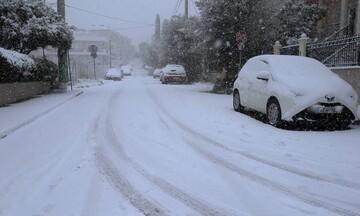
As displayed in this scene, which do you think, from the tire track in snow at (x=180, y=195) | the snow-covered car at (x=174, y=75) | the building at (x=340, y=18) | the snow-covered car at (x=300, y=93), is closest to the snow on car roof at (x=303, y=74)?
the snow-covered car at (x=300, y=93)

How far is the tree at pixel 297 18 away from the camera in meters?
20.7

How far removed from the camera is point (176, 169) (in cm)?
496

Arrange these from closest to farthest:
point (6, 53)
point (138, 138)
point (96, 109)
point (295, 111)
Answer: point (138, 138) → point (295, 111) → point (96, 109) → point (6, 53)

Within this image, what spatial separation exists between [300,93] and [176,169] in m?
3.89

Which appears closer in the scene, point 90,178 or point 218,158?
point 90,178

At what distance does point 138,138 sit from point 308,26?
17726mm

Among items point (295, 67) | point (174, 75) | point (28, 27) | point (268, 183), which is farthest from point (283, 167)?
point (174, 75)

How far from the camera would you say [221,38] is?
1744 centimetres

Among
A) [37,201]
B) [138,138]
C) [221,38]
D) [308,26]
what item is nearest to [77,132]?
[138,138]

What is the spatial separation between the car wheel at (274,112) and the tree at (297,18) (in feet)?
41.9

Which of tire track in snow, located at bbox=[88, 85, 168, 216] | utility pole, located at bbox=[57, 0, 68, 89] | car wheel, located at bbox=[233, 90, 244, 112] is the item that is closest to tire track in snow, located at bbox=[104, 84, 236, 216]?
tire track in snow, located at bbox=[88, 85, 168, 216]

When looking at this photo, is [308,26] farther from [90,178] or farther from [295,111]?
[90,178]

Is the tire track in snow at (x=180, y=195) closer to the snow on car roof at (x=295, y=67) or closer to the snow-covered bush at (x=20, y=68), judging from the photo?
the snow on car roof at (x=295, y=67)

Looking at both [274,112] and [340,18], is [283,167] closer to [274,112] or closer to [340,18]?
[274,112]
